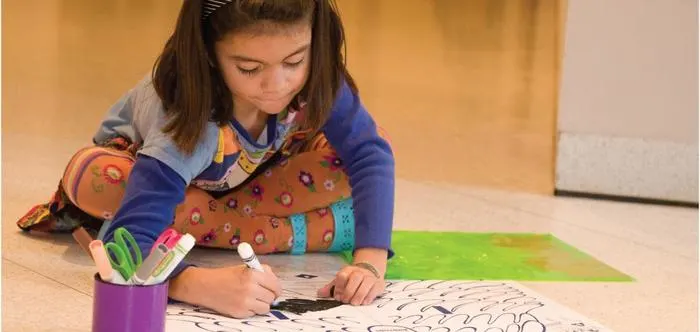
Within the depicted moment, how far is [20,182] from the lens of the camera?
166cm

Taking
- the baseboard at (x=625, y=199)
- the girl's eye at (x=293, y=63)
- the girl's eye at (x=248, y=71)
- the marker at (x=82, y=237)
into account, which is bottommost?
the baseboard at (x=625, y=199)

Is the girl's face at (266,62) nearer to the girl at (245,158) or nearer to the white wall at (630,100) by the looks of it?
the girl at (245,158)

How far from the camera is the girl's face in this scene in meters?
1.05

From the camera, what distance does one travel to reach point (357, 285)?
1122 millimetres

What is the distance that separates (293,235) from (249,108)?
23 cm

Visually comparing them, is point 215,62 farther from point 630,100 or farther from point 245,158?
point 630,100

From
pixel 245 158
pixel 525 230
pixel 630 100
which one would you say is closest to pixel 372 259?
pixel 245 158

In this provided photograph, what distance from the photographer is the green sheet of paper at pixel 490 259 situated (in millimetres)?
1316

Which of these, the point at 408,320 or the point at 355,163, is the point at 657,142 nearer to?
the point at 355,163

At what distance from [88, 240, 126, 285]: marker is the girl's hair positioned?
0.28 m

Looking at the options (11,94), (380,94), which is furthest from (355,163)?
(11,94)

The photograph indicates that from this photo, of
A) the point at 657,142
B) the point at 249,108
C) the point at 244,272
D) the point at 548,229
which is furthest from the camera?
the point at 657,142

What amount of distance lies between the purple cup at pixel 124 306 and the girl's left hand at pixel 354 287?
0.30 meters

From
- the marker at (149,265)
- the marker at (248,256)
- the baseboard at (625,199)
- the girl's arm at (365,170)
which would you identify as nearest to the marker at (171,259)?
the marker at (149,265)
